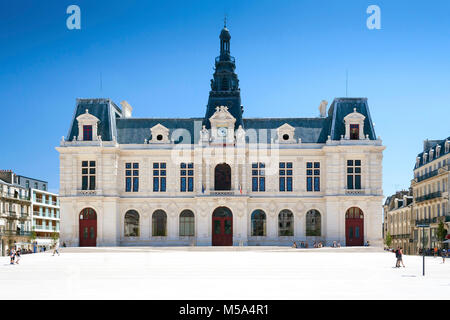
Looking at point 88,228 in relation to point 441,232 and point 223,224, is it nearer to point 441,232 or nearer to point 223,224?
point 223,224

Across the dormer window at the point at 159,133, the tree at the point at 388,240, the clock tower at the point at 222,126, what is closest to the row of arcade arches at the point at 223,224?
the clock tower at the point at 222,126

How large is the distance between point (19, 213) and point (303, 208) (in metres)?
39.0

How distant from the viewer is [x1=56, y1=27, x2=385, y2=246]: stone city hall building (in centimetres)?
5138

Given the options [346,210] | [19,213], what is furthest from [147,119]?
[19,213]

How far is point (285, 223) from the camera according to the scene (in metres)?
52.5

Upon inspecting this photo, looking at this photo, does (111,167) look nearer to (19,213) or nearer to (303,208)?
(303,208)

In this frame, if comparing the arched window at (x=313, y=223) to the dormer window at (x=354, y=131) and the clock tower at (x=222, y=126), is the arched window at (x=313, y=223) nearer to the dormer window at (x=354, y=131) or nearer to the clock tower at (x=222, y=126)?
the dormer window at (x=354, y=131)

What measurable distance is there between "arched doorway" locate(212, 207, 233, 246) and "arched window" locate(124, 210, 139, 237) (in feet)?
23.6

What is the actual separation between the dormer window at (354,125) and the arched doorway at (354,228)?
6703 millimetres

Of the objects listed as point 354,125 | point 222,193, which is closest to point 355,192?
point 354,125

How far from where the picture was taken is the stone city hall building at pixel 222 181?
5138cm

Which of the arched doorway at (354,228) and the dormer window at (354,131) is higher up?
the dormer window at (354,131)

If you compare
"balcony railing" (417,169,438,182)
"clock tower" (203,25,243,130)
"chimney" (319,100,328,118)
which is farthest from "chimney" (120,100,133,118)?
"balcony railing" (417,169,438,182)

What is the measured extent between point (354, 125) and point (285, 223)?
11.0m
